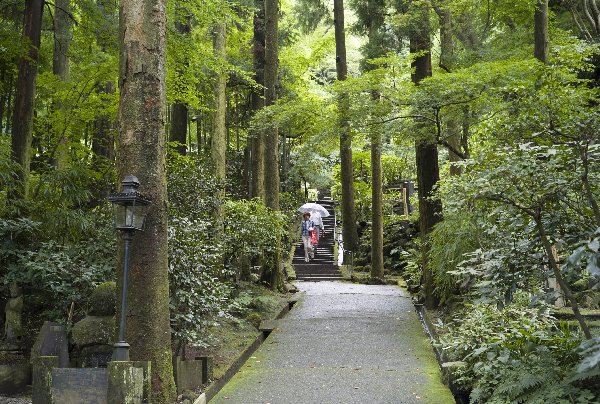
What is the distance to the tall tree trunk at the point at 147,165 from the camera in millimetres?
6215

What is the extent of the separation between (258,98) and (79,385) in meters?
17.0

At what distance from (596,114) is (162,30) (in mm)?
4316

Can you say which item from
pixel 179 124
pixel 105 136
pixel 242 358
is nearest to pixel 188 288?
pixel 242 358

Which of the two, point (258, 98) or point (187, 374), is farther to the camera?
point (258, 98)

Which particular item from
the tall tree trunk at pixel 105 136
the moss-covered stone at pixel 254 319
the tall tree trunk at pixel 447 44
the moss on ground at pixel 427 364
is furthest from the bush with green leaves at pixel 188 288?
the tall tree trunk at pixel 105 136

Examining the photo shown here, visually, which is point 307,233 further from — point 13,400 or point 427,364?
point 13,400

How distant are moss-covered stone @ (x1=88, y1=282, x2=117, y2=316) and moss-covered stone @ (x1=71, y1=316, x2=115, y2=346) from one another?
0.56ft

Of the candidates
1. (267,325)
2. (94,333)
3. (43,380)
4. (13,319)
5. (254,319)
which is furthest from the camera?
(254,319)

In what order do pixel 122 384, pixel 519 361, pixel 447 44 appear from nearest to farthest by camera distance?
1. pixel 122 384
2. pixel 519 361
3. pixel 447 44

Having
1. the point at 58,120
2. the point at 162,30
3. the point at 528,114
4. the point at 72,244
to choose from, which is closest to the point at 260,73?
the point at 58,120

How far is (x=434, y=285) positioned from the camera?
13336 millimetres

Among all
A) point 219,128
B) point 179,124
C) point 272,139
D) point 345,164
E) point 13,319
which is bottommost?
point 13,319

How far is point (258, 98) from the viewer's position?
21375mm

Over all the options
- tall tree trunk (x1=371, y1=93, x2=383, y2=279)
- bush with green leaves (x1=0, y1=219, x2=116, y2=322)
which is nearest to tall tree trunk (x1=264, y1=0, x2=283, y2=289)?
tall tree trunk (x1=371, y1=93, x2=383, y2=279)
